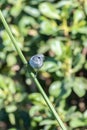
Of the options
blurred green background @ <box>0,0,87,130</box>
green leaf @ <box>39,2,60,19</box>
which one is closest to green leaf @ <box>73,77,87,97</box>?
blurred green background @ <box>0,0,87,130</box>

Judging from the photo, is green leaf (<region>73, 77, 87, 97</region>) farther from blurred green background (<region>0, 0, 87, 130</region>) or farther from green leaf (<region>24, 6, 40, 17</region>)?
green leaf (<region>24, 6, 40, 17</region>)

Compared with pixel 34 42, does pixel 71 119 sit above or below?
below

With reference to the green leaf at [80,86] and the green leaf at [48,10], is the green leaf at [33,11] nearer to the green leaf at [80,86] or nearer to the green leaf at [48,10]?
the green leaf at [48,10]

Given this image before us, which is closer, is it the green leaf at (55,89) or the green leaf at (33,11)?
the green leaf at (55,89)

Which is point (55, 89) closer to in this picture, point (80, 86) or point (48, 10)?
point (80, 86)

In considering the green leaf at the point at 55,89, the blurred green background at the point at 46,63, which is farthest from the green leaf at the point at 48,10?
the green leaf at the point at 55,89

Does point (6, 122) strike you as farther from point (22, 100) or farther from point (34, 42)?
point (34, 42)

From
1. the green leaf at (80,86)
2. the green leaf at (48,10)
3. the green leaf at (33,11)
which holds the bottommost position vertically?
the green leaf at (80,86)

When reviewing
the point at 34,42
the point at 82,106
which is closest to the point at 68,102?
the point at 82,106
